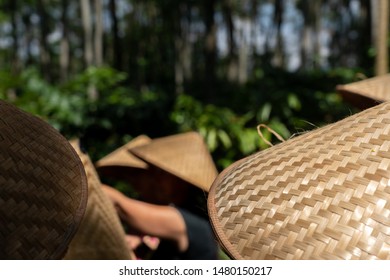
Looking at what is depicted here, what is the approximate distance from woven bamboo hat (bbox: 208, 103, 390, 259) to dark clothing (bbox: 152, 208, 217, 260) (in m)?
1.40

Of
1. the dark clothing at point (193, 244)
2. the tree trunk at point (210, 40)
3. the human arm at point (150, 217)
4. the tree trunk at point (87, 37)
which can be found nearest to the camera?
the human arm at point (150, 217)

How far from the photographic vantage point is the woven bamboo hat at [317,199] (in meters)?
0.88

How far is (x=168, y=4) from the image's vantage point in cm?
2123

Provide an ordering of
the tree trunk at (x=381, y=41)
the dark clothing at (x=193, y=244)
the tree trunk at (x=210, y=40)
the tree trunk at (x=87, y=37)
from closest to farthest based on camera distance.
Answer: the dark clothing at (x=193, y=244) < the tree trunk at (x=381, y=41) < the tree trunk at (x=210, y=40) < the tree trunk at (x=87, y=37)

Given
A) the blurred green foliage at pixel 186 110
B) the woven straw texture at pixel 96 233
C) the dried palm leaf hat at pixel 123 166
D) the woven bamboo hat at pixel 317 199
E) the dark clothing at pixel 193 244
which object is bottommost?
the blurred green foliage at pixel 186 110

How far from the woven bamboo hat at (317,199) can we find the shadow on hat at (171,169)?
1405 mm

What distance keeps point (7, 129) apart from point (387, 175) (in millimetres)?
767

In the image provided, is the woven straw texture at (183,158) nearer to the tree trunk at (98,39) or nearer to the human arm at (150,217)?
the human arm at (150,217)

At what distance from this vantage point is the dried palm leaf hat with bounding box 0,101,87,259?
85 centimetres

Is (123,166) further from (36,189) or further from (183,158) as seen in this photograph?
(36,189)

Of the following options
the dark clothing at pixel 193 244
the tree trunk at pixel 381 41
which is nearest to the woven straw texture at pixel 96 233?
the dark clothing at pixel 193 244

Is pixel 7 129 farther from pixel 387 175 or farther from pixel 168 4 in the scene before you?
pixel 168 4

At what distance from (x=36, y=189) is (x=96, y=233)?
2.98ft
